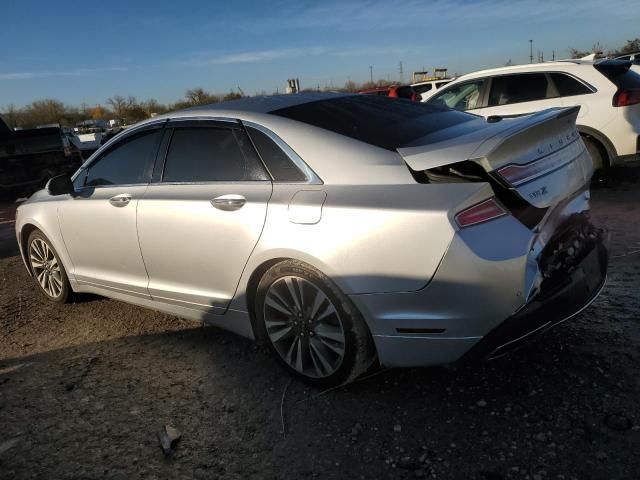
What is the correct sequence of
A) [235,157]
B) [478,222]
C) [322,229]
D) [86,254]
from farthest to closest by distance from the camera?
1. [86,254]
2. [235,157]
3. [322,229]
4. [478,222]

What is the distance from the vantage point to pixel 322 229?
256 centimetres

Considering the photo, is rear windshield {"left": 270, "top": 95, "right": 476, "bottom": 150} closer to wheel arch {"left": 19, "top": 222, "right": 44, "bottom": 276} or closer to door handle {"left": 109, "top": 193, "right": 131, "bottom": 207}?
door handle {"left": 109, "top": 193, "right": 131, "bottom": 207}

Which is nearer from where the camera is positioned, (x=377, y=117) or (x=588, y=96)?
(x=377, y=117)

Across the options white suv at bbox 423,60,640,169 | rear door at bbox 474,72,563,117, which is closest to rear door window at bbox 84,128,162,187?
white suv at bbox 423,60,640,169

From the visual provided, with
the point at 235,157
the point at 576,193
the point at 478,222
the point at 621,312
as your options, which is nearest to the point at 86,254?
the point at 235,157

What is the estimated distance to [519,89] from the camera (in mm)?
7500

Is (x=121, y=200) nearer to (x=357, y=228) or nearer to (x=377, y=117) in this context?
(x=377, y=117)

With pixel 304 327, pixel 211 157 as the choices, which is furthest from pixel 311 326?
pixel 211 157

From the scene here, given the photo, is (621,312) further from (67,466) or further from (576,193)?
(67,466)

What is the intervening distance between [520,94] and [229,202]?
590cm

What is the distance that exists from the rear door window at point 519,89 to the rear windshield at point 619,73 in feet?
2.05

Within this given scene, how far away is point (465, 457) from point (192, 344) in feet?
6.86

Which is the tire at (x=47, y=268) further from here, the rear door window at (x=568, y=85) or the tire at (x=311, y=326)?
the rear door window at (x=568, y=85)

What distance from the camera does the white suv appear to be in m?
6.61
